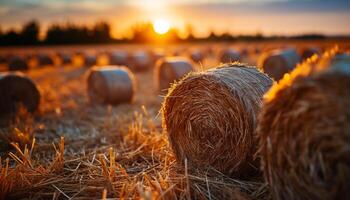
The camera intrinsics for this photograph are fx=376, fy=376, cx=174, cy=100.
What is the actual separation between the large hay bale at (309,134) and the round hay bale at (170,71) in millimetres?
9880

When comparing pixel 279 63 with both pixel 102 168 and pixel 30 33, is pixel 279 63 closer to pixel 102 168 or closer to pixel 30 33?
pixel 102 168

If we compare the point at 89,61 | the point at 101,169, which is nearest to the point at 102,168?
the point at 101,169

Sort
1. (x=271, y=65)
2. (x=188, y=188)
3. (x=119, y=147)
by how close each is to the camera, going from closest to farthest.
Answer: (x=188, y=188) → (x=119, y=147) → (x=271, y=65)

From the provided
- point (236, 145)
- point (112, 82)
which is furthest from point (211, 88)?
point (112, 82)

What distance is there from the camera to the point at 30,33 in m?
71.4

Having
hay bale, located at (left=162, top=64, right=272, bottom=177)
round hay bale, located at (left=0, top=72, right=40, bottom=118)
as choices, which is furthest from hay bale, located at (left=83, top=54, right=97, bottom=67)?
hay bale, located at (left=162, top=64, right=272, bottom=177)

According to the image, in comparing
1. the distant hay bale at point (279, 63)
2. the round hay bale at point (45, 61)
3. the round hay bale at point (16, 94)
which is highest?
the distant hay bale at point (279, 63)

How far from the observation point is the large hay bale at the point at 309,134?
9.08 ft

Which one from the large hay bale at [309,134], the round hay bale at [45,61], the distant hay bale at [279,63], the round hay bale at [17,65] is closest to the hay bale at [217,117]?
the large hay bale at [309,134]

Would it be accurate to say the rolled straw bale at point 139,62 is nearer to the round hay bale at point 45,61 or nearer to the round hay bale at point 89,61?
the round hay bale at point 89,61

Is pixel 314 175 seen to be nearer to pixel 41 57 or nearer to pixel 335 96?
pixel 335 96

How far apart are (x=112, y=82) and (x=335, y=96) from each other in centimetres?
851

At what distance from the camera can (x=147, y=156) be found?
5.47 metres

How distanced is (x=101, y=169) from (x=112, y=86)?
238 inches
